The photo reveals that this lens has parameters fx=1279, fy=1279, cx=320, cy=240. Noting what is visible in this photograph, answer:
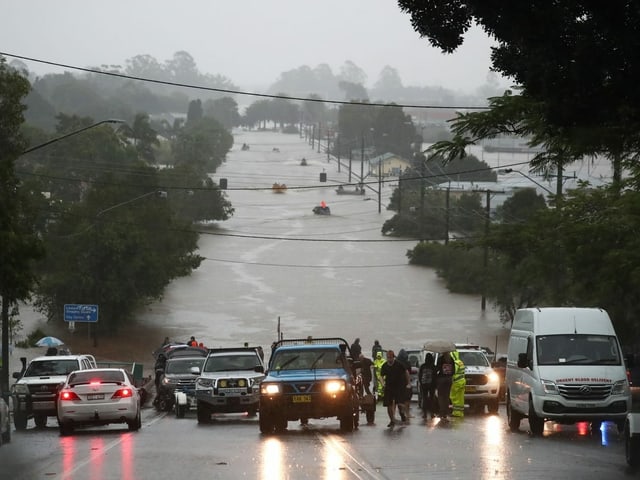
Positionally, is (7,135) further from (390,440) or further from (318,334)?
(318,334)

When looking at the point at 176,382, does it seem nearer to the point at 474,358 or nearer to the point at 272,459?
A: the point at 474,358

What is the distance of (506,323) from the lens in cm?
7950

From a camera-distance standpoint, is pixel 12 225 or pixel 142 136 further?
pixel 142 136

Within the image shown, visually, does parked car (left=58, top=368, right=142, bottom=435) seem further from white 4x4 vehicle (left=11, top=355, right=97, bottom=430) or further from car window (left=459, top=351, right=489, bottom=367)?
car window (left=459, top=351, right=489, bottom=367)

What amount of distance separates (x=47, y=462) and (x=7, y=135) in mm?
17926

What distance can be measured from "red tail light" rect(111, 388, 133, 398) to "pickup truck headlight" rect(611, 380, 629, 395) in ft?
31.6

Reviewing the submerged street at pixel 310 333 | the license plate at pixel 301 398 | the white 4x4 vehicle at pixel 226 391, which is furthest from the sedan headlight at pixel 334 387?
the white 4x4 vehicle at pixel 226 391

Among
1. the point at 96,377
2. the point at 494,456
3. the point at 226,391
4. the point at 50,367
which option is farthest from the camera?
the point at 50,367

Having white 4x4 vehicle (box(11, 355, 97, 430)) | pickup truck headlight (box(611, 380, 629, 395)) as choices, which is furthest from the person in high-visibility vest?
white 4x4 vehicle (box(11, 355, 97, 430))

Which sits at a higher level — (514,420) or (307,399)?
(307,399)

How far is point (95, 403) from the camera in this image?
25.8 metres

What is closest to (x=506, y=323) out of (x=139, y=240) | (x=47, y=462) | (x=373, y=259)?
(x=139, y=240)

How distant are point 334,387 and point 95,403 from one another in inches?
193

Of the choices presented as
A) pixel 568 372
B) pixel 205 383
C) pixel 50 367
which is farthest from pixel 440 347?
pixel 568 372
